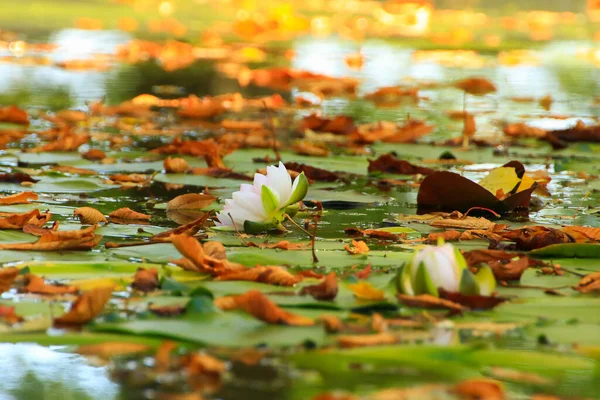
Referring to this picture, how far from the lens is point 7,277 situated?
1471mm

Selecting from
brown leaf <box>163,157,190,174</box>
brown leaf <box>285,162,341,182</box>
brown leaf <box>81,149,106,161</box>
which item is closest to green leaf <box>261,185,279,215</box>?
brown leaf <box>285,162,341,182</box>

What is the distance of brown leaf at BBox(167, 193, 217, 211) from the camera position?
2.24m

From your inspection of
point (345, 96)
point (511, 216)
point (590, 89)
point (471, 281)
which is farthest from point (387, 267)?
point (590, 89)

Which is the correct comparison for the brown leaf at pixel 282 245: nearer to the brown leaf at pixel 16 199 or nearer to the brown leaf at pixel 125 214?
the brown leaf at pixel 125 214

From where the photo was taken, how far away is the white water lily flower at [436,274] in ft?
4.63

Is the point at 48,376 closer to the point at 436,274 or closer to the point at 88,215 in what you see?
the point at 436,274

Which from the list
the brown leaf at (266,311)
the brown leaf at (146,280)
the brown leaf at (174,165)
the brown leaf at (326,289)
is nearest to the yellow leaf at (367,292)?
the brown leaf at (326,289)

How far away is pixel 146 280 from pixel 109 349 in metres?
0.27

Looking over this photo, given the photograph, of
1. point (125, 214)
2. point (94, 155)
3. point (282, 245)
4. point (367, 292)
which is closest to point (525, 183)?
point (282, 245)

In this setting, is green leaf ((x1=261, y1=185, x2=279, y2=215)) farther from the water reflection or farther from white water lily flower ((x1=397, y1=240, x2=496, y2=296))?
the water reflection

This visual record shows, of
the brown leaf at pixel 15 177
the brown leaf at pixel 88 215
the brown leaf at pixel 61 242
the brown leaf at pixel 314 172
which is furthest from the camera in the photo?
the brown leaf at pixel 314 172

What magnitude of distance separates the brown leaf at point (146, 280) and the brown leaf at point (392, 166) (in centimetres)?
149

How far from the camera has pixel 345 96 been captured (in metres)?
5.80

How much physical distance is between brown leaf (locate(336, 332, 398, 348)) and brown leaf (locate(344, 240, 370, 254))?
20.5 inches
